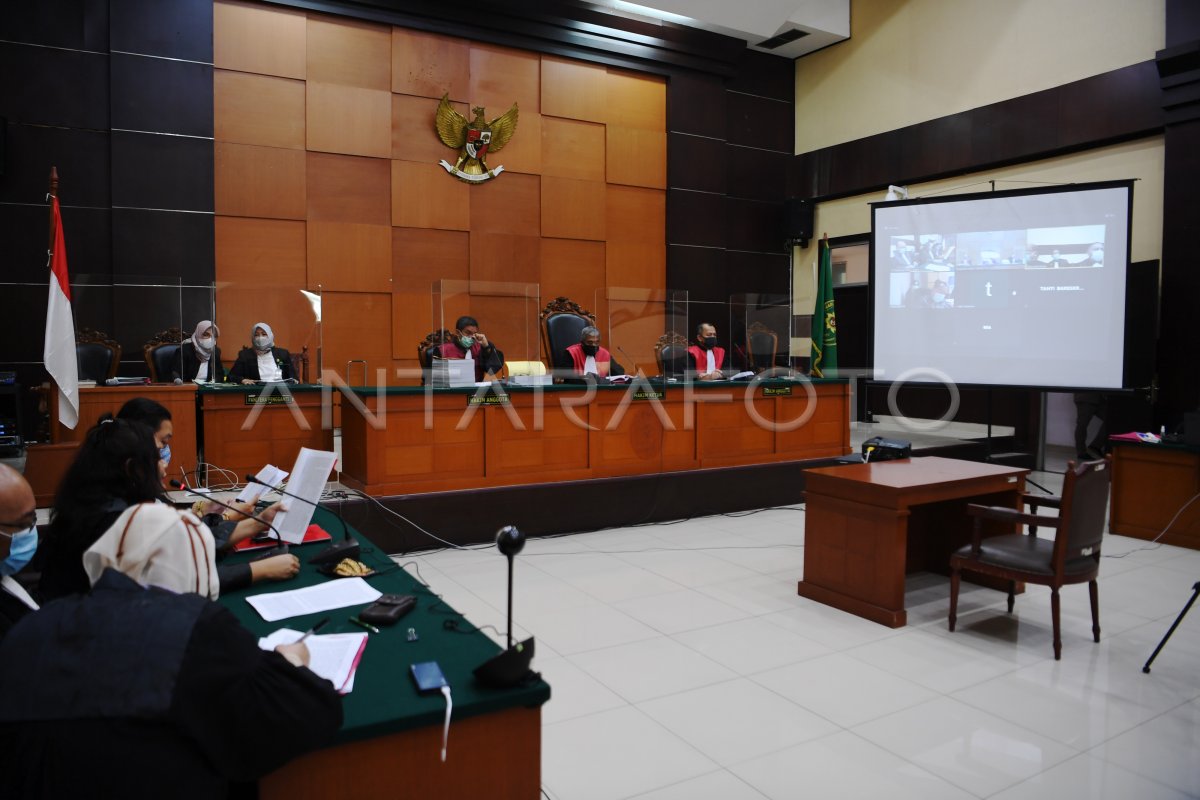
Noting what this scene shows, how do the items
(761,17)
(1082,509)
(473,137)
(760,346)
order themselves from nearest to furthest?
(1082,509), (760,346), (473,137), (761,17)

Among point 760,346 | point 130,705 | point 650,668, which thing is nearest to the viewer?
point 130,705

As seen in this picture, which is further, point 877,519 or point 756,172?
point 756,172

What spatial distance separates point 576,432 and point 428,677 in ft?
12.1

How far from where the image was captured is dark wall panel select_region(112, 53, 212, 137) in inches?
264

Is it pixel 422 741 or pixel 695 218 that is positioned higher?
pixel 695 218

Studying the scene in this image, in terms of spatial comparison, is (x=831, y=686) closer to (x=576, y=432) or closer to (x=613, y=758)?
(x=613, y=758)

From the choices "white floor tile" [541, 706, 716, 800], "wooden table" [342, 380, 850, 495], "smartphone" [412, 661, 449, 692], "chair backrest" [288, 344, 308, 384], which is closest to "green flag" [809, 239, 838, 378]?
"wooden table" [342, 380, 850, 495]

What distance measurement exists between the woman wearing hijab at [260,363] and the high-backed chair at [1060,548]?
4.82m

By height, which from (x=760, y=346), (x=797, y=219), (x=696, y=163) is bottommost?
(x=760, y=346)

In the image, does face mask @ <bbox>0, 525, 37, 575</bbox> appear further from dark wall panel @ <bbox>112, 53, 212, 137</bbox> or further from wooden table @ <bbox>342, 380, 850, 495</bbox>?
dark wall panel @ <bbox>112, 53, 212, 137</bbox>

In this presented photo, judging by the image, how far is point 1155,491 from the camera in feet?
16.3

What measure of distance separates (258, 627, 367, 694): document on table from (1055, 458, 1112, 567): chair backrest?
8.81 ft

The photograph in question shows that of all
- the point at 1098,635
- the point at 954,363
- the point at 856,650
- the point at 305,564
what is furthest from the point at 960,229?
the point at 305,564

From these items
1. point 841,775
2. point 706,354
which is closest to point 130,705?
point 841,775
